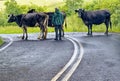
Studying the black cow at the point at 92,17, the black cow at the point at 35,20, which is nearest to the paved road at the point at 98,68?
the black cow at the point at 35,20

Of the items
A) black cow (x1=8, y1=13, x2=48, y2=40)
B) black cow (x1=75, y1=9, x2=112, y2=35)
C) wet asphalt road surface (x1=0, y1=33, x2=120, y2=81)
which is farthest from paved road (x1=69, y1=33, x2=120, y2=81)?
black cow (x1=75, y1=9, x2=112, y2=35)

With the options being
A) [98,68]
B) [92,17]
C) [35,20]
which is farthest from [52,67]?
[92,17]

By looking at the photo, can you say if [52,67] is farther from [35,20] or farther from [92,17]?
[92,17]

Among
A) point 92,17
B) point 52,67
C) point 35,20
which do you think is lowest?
point 92,17

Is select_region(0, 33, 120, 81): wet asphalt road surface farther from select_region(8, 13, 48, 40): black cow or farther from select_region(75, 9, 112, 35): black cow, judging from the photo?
select_region(75, 9, 112, 35): black cow

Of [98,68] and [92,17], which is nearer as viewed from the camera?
[98,68]

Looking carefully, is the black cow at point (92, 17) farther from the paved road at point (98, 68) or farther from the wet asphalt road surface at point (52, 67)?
the paved road at point (98, 68)

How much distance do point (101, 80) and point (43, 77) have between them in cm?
149

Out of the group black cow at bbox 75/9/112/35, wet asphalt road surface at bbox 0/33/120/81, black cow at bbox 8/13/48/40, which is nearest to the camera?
wet asphalt road surface at bbox 0/33/120/81

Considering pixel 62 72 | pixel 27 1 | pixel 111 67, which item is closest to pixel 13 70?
pixel 62 72

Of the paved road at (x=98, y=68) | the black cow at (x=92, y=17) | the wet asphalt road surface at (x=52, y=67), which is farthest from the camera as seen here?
the black cow at (x=92, y=17)

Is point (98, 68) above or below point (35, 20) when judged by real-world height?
above

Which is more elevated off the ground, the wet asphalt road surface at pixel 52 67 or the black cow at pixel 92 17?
the wet asphalt road surface at pixel 52 67

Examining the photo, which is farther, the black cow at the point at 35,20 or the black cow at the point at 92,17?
the black cow at the point at 92,17
